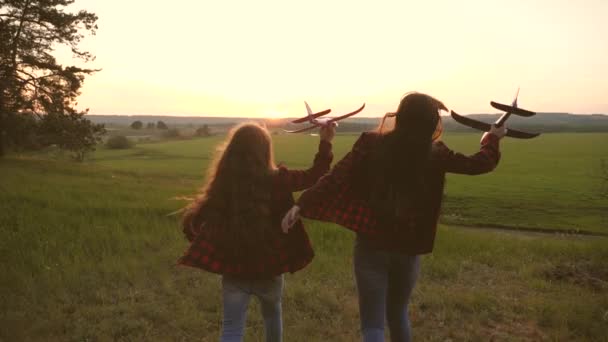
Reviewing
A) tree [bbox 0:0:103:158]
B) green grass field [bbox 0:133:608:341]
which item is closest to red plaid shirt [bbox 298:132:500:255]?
green grass field [bbox 0:133:608:341]

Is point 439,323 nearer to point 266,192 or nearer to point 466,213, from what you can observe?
point 266,192

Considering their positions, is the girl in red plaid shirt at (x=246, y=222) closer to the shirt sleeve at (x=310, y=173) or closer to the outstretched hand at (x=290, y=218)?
the shirt sleeve at (x=310, y=173)

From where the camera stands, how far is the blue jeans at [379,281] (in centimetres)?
301

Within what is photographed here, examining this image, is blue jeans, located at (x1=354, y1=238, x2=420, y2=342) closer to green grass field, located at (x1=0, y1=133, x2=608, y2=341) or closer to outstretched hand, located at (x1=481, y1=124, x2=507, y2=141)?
outstretched hand, located at (x1=481, y1=124, x2=507, y2=141)

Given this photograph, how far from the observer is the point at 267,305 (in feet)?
10.7

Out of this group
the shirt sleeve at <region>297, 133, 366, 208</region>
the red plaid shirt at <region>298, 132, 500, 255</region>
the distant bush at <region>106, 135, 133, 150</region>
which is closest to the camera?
the red plaid shirt at <region>298, 132, 500, 255</region>

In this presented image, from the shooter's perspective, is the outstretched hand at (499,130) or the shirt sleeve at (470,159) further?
the outstretched hand at (499,130)

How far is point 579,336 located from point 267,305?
3.54 m

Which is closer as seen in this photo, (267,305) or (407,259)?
(407,259)

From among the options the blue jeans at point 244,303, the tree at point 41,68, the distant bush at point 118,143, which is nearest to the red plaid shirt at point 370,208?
the blue jeans at point 244,303

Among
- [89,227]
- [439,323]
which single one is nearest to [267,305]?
[439,323]

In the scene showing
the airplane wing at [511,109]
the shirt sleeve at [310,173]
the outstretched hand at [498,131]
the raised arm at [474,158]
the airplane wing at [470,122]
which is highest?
the airplane wing at [511,109]

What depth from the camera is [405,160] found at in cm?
290

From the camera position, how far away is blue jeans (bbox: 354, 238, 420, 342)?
301 cm
